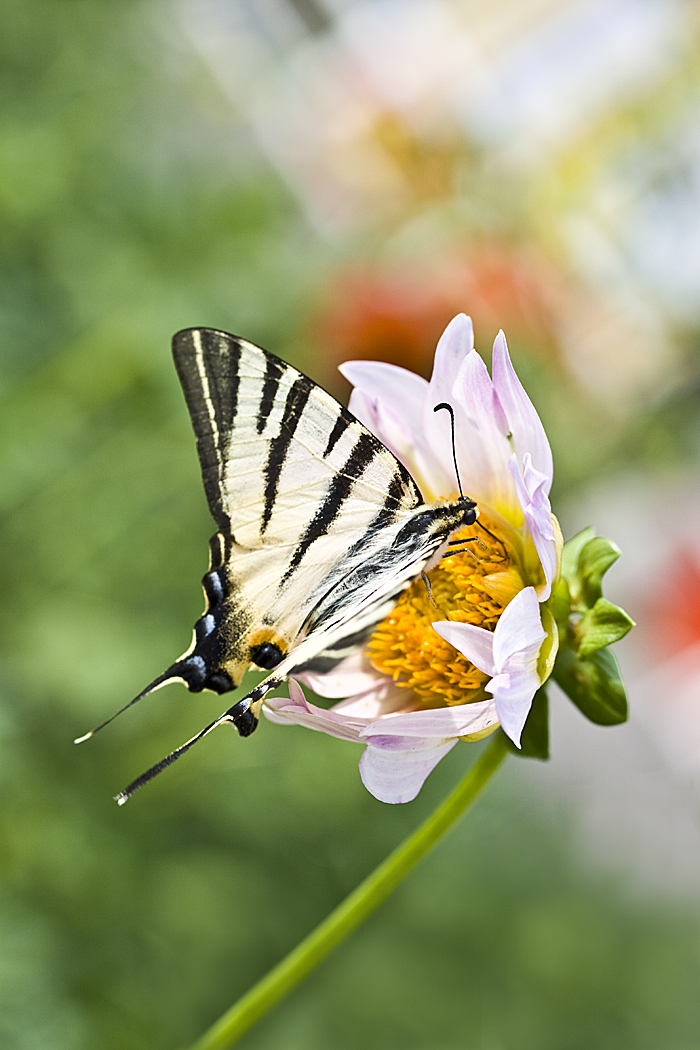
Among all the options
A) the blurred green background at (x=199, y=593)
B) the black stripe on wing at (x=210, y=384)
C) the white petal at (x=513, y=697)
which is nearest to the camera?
the white petal at (x=513, y=697)

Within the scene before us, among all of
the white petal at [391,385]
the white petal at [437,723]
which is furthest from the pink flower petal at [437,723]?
the white petal at [391,385]

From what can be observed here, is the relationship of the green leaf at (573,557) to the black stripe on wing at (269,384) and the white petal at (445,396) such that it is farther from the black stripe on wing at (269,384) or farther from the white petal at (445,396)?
the black stripe on wing at (269,384)

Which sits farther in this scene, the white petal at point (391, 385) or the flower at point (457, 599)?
the white petal at point (391, 385)

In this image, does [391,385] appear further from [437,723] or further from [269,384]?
[437,723]

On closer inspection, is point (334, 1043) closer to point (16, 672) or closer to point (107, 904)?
point (107, 904)

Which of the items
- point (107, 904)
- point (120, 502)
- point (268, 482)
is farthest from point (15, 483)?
point (268, 482)

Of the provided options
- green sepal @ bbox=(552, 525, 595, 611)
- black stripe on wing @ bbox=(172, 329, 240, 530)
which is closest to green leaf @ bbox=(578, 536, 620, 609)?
green sepal @ bbox=(552, 525, 595, 611)

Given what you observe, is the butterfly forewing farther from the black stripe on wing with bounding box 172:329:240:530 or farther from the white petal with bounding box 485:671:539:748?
the white petal with bounding box 485:671:539:748
